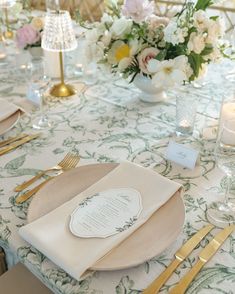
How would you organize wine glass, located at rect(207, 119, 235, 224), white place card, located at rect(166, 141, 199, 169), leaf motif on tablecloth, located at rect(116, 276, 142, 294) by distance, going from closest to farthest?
leaf motif on tablecloth, located at rect(116, 276, 142, 294)
wine glass, located at rect(207, 119, 235, 224)
white place card, located at rect(166, 141, 199, 169)

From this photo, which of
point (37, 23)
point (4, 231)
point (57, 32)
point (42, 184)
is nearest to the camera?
point (4, 231)

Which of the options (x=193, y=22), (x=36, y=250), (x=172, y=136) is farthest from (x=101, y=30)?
(x=36, y=250)

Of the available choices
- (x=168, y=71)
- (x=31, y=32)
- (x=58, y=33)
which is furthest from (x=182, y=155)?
(x=31, y=32)

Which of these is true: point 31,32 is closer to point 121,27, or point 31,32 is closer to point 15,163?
point 121,27

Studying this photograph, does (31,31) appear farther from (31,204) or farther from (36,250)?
(36,250)

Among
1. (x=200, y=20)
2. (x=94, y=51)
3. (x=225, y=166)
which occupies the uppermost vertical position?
(x=200, y=20)

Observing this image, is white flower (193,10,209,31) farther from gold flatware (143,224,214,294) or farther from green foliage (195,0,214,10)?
gold flatware (143,224,214,294)

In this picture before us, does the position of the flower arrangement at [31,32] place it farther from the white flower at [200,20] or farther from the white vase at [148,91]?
the white flower at [200,20]

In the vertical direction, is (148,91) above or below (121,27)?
below

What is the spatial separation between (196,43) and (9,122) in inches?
22.5

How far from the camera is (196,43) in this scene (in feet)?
3.18

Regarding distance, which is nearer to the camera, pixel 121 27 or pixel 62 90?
pixel 121 27

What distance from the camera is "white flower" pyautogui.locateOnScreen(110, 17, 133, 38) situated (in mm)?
1032

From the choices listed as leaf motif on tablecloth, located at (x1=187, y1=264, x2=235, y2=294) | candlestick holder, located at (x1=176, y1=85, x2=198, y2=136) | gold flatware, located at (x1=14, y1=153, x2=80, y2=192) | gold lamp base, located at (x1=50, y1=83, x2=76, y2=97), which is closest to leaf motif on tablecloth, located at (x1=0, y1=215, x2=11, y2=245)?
gold flatware, located at (x1=14, y1=153, x2=80, y2=192)
